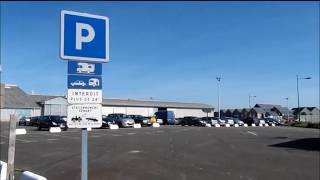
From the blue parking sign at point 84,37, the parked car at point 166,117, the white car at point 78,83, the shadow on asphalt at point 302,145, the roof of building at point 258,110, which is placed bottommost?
the shadow on asphalt at point 302,145

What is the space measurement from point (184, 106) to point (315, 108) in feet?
296

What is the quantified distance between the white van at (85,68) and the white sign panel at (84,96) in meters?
0.27

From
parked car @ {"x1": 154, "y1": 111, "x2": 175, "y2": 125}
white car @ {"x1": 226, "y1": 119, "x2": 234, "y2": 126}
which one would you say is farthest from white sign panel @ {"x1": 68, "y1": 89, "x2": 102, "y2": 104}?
parked car @ {"x1": 154, "y1": 111, "x2": 175, "y2": 125}

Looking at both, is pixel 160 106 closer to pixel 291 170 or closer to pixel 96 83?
pixel 291 170

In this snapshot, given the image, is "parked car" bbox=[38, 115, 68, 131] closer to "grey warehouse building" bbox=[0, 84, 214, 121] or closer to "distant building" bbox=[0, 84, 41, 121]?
"grey warehouse building" bbox=[0, 84, 214, 121]

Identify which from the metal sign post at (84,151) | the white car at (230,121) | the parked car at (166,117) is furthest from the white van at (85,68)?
the parked car at (166,117)

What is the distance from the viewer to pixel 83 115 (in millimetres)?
6207

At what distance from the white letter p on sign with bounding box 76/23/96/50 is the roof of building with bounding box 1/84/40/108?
76885 mm

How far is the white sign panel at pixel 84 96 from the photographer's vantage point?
243 inches

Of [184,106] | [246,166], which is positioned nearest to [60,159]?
[246,166]

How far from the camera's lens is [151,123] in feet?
192

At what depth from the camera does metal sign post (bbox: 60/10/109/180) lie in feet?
20.2

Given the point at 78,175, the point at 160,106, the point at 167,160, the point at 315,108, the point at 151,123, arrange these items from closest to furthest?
the point at 78,175
the point at 167,160
the point at 151,123
the point at 160,106
the point at 315,108

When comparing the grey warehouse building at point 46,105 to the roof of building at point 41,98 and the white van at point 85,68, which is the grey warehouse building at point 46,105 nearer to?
the roof of building at point 41,98
